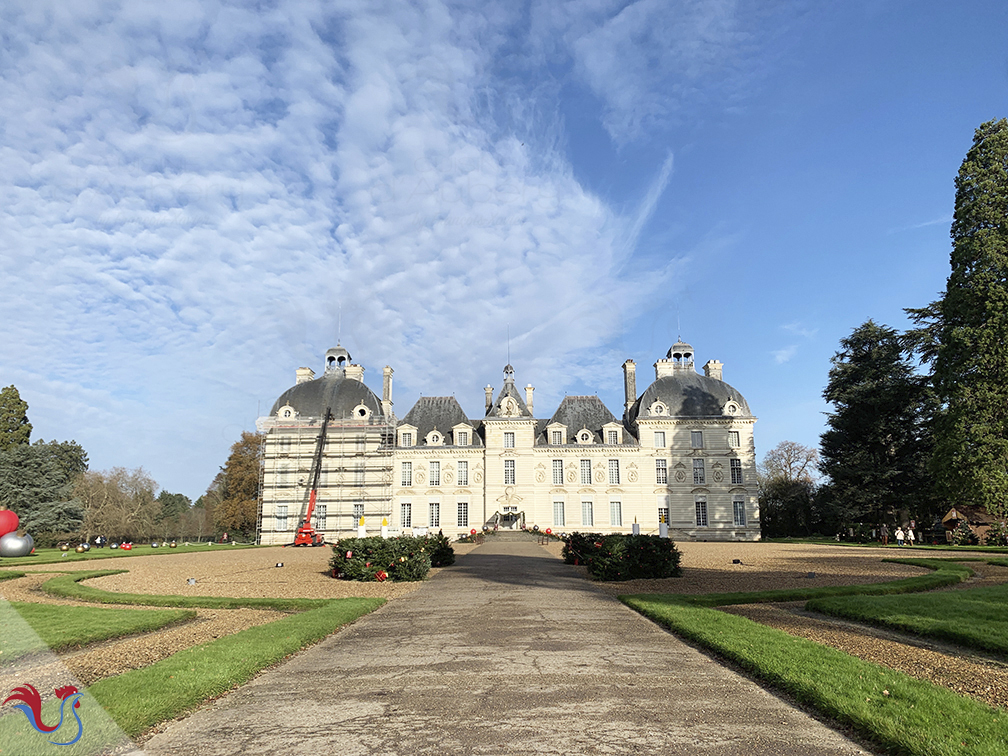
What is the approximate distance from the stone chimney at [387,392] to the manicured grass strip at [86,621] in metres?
41.4

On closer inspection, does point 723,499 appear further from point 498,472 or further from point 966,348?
point 966,348

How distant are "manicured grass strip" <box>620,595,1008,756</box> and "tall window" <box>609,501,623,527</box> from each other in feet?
136

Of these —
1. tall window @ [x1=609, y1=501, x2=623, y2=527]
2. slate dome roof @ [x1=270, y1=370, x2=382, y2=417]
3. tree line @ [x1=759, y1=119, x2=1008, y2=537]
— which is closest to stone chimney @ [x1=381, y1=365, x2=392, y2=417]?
slate dome roof @ [x1=270, y1=370, x2=382, y2=417]

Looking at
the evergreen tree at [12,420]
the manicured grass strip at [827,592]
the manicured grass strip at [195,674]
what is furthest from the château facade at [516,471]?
the manicured grass strip at [195,674]

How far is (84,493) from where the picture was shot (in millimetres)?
51125

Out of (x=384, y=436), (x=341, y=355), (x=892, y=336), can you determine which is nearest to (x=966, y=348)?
(x=892, y=336)

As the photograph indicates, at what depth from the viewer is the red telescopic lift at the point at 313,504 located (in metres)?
42.9

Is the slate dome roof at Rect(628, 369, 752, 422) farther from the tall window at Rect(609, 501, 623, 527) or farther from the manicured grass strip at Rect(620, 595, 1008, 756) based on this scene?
the manicured grass strip at Rect(620, 595, 1008, 756)

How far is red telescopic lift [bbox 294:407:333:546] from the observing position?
4288 cm

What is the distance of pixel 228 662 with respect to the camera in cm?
743

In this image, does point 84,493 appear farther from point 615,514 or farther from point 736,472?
point 736,472

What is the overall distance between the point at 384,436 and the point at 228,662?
44577 mm

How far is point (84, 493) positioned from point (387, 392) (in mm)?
25608

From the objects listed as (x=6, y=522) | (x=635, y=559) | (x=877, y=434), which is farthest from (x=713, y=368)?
(x=6, y=522)
